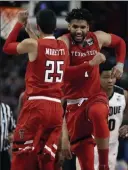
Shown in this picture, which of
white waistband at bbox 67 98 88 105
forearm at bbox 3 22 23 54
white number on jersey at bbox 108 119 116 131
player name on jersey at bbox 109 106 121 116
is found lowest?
white number on jersey at bbox 108 119 116 131

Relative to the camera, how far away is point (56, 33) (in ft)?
40.1

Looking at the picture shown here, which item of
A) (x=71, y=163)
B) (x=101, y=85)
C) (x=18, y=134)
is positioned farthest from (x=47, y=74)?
(x=71, y=163)

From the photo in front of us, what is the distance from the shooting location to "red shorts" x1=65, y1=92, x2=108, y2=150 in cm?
870

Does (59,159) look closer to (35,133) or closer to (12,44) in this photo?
(35,133)

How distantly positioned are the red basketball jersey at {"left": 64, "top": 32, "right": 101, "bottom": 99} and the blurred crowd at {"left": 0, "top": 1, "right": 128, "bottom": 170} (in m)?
3.41

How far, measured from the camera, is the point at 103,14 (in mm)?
12500

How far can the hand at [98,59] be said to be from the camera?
26.1 ft

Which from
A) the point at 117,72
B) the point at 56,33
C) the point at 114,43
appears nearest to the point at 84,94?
the point at 117,72

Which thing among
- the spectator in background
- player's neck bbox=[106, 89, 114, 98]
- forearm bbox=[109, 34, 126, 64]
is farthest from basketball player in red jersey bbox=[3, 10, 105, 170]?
the spectator in background

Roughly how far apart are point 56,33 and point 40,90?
4271 mm

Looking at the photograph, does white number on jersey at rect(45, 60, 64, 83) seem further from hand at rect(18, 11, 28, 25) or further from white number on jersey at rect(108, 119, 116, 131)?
white number on jersey at rect(108, 119, 116, 131)

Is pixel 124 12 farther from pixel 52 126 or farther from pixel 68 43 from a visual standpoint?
pixel 52 126

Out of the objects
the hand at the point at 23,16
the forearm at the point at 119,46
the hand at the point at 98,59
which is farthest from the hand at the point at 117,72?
the hand at the point at 23,16

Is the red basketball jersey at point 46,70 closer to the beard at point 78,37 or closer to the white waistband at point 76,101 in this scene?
the beard at point 78,37
